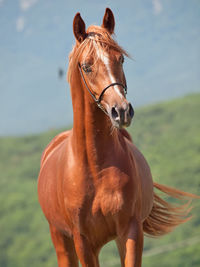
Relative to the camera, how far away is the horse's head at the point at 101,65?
2.82m

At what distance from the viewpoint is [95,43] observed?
2998 mm

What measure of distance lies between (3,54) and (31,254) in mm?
15550

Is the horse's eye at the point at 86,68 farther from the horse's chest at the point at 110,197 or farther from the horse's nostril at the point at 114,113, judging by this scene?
the horse's chest at the point at 110,197

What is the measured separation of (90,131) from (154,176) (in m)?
9.73

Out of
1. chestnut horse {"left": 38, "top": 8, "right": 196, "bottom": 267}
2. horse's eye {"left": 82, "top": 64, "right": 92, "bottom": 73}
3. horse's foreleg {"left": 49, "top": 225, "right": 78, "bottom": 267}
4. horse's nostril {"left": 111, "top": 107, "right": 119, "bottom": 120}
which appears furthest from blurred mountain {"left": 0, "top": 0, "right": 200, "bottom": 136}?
horse's nostril {"left": 111, "top": 107, "right": 119, "bottom": 120}

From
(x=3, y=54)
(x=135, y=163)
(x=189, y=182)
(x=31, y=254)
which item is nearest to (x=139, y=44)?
(x=3, y=54)

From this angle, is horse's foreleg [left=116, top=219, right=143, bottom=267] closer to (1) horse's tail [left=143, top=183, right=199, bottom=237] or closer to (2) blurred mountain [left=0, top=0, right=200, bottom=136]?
(1) horse's tail [left=143, top=183, right=199, bottom=237]

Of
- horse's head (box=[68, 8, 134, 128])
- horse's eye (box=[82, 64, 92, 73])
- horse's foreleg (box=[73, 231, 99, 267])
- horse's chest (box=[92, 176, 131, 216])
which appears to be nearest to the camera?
horse's head (box=[68, 8, 134, 128])

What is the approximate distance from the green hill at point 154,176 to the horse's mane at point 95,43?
7131mm

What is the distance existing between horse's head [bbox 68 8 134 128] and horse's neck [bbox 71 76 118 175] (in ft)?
0.36

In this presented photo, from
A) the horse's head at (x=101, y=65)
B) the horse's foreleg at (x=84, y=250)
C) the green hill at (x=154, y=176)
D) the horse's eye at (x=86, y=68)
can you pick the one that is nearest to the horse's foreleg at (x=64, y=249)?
the horse's foreleg at (x=84, y=250)

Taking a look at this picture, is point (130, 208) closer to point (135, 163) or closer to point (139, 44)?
point (135, 163)

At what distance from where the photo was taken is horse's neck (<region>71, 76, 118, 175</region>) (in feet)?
10.4

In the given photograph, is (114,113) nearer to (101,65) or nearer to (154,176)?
(101,65)
